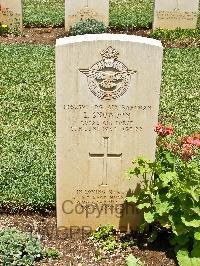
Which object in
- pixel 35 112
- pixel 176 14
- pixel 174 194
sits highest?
pixel 176 14

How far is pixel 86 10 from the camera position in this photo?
40.5ft

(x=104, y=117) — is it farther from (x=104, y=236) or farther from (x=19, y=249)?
(x=19, y=249)

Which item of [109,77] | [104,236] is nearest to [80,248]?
[104,236]

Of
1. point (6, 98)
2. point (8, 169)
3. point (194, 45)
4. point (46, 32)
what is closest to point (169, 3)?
point (194, 45)

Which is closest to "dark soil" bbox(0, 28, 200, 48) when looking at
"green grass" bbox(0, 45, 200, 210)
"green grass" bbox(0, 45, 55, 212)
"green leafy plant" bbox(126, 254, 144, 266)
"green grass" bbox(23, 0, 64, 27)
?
"green grass" bbox(23, 0, 64, 27)

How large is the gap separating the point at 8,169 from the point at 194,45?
666cm

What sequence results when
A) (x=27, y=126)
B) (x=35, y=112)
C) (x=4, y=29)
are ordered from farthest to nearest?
1. (x=4, y=29)
2. (x=35, y=112)
3. (x=27, y=126)

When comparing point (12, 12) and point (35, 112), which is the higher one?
point (12, 12)

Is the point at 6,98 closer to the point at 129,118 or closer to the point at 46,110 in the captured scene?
the point at 46,110

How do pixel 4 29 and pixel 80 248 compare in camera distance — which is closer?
pixel 80 248

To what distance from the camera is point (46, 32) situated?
12617 mm

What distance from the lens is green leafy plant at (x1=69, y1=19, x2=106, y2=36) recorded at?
38.4ft

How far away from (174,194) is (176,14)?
8683 millimetres

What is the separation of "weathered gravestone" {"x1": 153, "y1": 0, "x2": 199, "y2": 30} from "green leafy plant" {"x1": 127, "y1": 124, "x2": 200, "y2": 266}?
801cm
